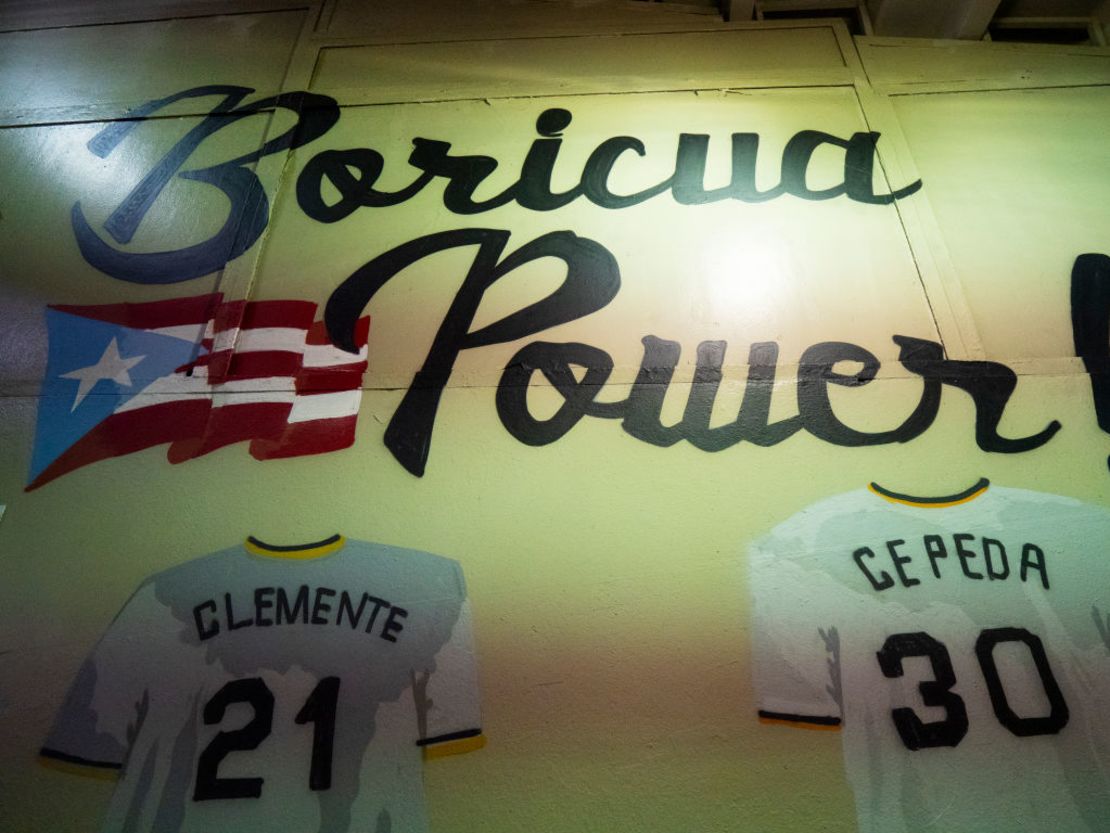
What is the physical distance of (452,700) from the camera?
1641 mm

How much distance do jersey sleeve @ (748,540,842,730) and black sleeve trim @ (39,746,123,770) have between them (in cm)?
180

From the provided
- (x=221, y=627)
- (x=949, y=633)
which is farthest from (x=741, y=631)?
(x=221, y=627)

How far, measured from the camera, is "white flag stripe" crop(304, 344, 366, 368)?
7.16 feet

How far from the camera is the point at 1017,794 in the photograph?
1471 millimetres

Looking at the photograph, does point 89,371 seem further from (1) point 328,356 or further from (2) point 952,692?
(2) point 952,692

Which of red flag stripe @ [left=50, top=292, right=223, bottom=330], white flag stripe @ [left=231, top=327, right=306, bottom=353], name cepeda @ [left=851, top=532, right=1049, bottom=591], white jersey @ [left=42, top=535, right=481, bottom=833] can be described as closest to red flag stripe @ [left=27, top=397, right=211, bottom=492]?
white flag stripe @ [left=231, top=327, right=306, bottom=353]

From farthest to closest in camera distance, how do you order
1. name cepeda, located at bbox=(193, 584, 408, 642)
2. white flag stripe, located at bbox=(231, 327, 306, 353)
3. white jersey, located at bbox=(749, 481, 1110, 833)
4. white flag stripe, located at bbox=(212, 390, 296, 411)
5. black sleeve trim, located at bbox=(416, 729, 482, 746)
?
white flag stripe, located at bbox=(231, 327, 306, 353), white flag stripe, located at bbox=(212, 390, 296, 411), name cepeda, located at bbox=(193, 584, 408, 642), black sleeve trim, located at bbox=(416, 729, 482, 746), white jersey, located at bbox=(749, 481, 1110, 833)

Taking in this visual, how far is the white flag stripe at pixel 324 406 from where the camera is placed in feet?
6.84

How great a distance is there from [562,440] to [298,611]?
998 mm

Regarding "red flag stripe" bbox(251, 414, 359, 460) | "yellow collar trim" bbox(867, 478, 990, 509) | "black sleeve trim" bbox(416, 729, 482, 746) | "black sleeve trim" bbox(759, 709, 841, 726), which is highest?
"red flag stripe" bbox(251, 414, 359, 460)

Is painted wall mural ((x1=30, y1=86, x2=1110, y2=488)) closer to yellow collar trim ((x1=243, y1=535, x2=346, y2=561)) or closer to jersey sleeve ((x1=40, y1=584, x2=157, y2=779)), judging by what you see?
yellow collar trim ((x1=243, y1=535, x2=346, y2=561))

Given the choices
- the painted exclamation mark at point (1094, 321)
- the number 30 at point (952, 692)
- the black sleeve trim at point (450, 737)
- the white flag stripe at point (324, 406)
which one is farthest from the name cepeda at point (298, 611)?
the painted exclamation mark at point (1094, 321)

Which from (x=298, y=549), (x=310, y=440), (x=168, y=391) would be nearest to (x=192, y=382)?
(x=168, y=391)

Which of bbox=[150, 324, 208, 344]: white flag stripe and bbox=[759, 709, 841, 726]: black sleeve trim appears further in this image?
bbox=[150, 324, 208, 344]: white flag stripe
